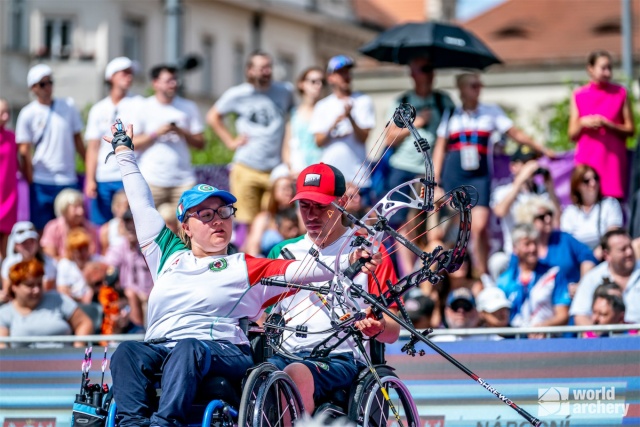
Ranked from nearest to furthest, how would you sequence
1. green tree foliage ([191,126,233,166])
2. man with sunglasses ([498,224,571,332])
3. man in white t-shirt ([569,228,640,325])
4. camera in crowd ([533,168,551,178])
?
man in white t-shirt ([569,228,640,325])
man with sunglasses ([498,224,571,332])
camera in crowd ([533,168,551,178])
green tree foliage ([191,126,233,166])

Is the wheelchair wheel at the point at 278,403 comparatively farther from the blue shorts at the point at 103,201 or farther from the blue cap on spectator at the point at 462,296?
the blue shorts at the point at 103,201

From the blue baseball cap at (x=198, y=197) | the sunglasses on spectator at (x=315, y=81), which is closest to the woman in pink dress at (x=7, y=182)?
the sunglasses on spectator at (x=315, y=81)

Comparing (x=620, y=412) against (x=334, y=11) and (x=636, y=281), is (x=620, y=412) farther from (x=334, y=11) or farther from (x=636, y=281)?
(x=334, y=11)

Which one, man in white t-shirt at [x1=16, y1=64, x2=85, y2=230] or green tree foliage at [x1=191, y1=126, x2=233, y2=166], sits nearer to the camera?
man in white t-shirt at [x1=16, y1=64, x2=85, y2=230]

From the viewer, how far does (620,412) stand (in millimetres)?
8836

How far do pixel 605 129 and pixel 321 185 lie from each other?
19.8ft

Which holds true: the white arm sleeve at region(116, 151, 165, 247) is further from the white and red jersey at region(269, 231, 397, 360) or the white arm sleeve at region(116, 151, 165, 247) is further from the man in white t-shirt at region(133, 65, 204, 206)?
the man in white t-shirt at region(133, 65, 204, 206)

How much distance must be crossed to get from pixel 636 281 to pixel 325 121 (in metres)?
3.70

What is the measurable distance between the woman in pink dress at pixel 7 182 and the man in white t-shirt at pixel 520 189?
4.49m

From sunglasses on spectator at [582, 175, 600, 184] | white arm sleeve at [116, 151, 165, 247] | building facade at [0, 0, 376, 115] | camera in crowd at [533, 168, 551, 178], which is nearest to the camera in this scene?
white arm sleeve at [116, 151, 165, 247]

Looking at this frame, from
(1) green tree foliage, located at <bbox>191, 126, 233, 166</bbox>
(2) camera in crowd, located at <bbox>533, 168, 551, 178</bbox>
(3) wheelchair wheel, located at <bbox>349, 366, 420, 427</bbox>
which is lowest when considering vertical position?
(3) wheelchair wheel, located at <bbox>349, 366, 420, 427</bbox>

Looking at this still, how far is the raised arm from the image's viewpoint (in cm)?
808

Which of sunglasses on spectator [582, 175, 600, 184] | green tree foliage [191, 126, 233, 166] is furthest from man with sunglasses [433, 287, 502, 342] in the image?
green tree foliage [191, 126, 233, 166]

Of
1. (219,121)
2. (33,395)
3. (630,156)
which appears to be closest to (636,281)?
(630,156)
